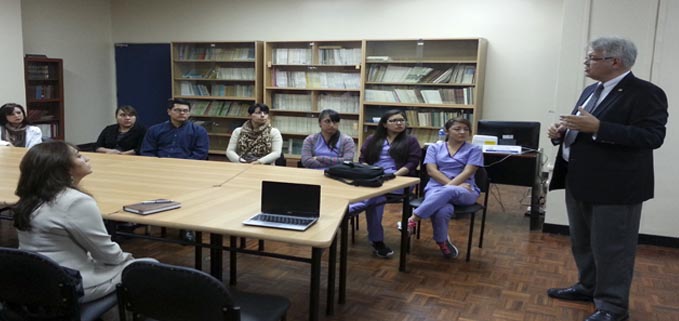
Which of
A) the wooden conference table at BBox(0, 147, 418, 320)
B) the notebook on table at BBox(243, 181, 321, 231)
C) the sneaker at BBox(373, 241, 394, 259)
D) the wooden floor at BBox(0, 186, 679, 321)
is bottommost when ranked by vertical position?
the wooden floor at BBox(0, 186, 679, 321)

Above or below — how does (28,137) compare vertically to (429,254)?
above

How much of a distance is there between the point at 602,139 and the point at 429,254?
166 centimetres

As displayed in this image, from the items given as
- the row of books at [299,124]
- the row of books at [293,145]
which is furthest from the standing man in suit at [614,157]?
the row of books at [293,145]

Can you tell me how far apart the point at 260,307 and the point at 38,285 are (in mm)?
705

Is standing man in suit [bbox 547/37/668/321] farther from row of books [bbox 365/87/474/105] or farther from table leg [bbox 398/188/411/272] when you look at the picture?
row of books [bbox 365/87/474/105]

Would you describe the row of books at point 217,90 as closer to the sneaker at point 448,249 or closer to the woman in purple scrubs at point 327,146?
the woman in purple scrubs at point 327,146

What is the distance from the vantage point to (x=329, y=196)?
2689 millimetres

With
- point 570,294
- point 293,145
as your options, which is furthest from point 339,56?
point 570,294

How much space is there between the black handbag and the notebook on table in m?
0.75

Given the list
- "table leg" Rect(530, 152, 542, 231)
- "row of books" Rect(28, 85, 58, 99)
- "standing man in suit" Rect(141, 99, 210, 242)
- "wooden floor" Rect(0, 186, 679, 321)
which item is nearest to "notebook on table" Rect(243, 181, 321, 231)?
"wooden floor" Rect(0, 186, 679, 321)

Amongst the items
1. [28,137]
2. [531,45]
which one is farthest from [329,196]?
[531,45]

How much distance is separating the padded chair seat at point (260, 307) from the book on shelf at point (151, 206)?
66cm

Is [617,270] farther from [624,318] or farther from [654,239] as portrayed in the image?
[654,239]

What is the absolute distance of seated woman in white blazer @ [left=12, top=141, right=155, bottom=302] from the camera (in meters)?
1.76
